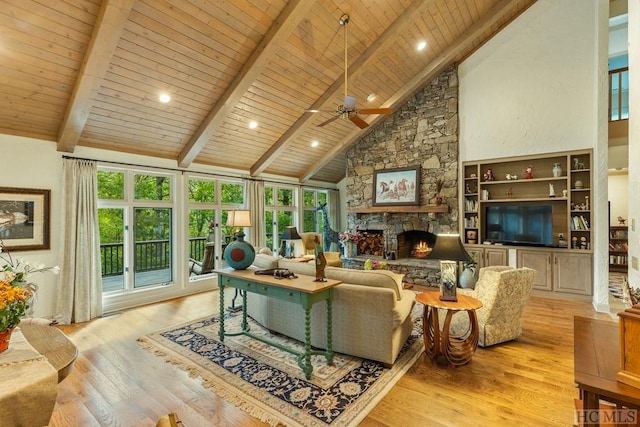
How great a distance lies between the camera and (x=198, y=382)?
8.91 ft

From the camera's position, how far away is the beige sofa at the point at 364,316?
2869 mm

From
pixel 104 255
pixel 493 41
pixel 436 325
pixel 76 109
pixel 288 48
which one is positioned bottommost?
pixel 436 325

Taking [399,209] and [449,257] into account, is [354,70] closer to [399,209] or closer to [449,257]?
[399,209]

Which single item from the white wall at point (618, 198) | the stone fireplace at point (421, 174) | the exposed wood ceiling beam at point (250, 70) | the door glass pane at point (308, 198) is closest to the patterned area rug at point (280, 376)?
the exposed wood ceiling beam at point (250, 70)

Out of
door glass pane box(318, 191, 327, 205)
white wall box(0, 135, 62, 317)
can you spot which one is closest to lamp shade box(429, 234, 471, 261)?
white wall box(0, 135, 62, 317)

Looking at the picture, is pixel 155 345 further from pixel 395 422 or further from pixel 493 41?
pixel 493 41

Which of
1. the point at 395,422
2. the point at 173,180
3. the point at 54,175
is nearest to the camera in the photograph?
the point at 395,422

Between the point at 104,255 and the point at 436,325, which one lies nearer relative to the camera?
the point at 436,325

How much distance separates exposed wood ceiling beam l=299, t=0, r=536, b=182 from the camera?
16.7ft

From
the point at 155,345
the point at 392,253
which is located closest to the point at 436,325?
the point at 155,345

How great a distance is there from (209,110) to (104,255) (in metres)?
3.06

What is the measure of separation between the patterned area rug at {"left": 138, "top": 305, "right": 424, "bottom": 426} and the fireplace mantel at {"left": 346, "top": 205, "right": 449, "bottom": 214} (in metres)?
3.23

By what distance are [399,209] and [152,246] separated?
202 inches

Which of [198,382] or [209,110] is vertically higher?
[209,110]
